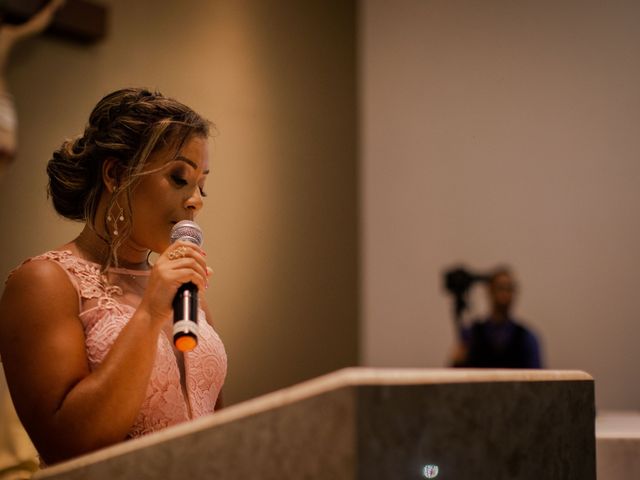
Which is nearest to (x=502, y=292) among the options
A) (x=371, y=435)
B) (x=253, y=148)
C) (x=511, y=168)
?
(x=511, y=168)

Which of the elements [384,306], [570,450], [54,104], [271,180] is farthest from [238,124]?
[570,450]

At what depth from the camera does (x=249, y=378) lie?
3316 mm

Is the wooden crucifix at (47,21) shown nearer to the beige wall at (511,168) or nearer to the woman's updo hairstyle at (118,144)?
the woman's updo hairstyle at (118,144)

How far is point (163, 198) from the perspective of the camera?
146cm

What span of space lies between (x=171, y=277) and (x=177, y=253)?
5 cm

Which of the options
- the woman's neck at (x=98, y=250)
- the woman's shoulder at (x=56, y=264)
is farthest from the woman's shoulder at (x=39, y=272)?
the woman's neck at (x=98, y=250)

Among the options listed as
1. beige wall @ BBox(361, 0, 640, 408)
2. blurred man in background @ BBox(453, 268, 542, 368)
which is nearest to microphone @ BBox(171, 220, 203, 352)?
blurred man in background @ BBox(453, 268, 542, 368)

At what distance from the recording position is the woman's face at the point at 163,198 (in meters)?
1.46

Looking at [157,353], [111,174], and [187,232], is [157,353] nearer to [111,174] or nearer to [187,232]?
[187,232]

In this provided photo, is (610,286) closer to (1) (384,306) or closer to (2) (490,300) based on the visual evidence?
(2) (490,300)

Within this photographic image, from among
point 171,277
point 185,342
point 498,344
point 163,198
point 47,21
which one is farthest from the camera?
point 498,344

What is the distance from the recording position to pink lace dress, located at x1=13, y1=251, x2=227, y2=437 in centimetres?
135

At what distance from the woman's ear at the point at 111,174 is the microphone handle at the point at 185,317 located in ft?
1.31

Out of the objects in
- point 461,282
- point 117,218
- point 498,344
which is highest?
point 117,218
